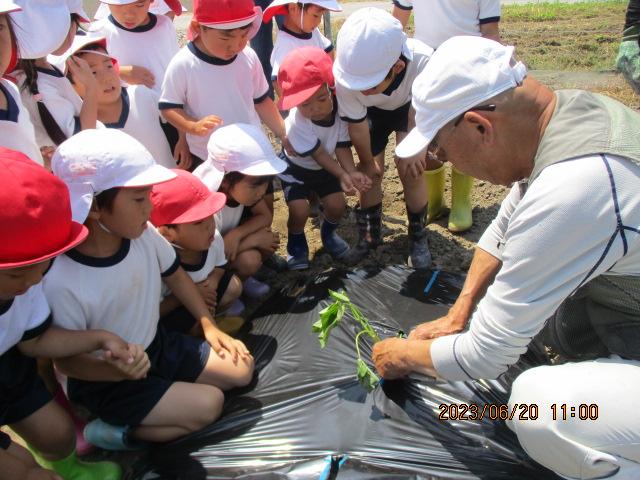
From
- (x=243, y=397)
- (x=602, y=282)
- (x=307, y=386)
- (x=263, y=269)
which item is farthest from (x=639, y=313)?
(x=263, y=269)

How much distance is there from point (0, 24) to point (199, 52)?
96cm


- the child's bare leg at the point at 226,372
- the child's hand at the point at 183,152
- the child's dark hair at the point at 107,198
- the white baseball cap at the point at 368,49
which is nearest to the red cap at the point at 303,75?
the white baseball cap at the point at 368,49

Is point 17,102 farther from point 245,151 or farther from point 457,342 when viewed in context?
point 457,342

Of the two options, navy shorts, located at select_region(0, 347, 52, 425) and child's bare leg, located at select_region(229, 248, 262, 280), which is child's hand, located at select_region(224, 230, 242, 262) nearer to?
child's bare leg, located at select_region(229, 248, 262, 280)

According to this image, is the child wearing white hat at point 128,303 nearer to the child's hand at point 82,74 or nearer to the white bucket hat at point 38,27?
the white bucket hat at point 38,27

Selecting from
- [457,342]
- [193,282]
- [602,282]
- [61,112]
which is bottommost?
[193,282]

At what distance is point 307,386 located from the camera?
6.17ft

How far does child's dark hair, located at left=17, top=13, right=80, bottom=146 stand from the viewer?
7.09 ft

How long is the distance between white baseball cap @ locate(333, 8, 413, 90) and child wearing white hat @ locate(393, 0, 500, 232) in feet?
2.23

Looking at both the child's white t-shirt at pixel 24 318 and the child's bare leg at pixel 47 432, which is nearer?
the child's white t-shirt at pixel 24 318

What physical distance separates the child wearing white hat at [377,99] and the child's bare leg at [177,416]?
3.96ft

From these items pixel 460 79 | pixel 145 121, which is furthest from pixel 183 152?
pixel 460 79

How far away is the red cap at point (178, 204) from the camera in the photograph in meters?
2.03

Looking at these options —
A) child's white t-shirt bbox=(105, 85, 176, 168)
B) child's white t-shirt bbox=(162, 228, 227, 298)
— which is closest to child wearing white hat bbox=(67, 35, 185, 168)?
child's white t-shirt bbox=(105, 85, 176, 168)
